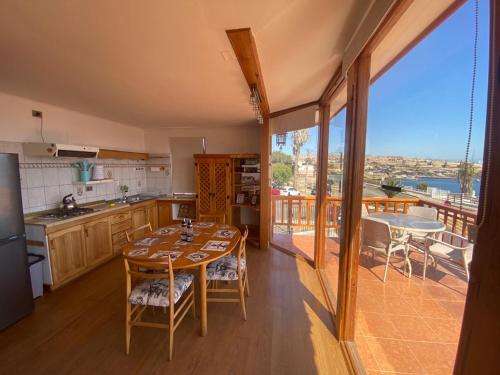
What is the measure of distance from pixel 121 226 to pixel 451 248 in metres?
4.24

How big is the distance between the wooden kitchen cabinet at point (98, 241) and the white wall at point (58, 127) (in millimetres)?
1333

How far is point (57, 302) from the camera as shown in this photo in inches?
90.7

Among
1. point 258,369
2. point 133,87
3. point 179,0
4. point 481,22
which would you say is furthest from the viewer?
point 133,87

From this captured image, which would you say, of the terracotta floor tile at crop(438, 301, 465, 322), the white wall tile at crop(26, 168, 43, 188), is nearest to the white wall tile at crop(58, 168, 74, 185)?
the white wall tile at crop(26, 168, 43, 188)

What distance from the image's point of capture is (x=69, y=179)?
3.20m

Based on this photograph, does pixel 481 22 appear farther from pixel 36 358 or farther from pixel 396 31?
pixel 36 358

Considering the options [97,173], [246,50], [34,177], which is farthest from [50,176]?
[246,50]

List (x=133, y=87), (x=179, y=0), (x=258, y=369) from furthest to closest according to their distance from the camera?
1. (x=133, y=87)
2. (x=258, y=369)
3. (x=179, y=0)

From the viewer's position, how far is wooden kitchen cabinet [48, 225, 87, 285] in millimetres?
2475

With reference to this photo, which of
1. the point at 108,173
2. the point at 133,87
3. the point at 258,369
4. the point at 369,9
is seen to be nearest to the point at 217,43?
the point at 369,9

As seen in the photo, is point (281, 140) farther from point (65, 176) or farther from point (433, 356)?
point (65, 176)

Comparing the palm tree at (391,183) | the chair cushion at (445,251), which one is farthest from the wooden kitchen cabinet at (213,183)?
the chair cushion at (445,251)

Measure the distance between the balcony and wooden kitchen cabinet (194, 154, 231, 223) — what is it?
178 centimetres

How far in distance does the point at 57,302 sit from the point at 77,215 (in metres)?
1.02
